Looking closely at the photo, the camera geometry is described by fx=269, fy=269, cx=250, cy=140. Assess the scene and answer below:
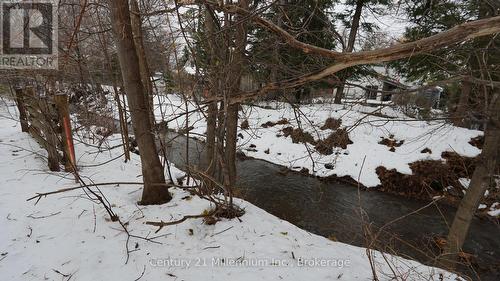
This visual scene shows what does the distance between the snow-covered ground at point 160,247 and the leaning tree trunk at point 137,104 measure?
22cm

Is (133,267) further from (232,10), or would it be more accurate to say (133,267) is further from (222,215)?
(232,10)

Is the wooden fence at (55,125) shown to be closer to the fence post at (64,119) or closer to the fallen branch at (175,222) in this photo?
the fence post at (64,119)

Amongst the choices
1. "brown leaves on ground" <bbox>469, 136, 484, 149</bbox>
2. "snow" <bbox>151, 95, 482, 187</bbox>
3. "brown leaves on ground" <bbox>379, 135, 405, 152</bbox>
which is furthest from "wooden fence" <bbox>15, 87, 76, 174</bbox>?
"brown leaves on ground" <bbox>469, 136, 484, 149</bbox>

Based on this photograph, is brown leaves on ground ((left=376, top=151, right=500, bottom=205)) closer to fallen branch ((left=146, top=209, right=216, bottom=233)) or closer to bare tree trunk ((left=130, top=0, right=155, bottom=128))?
fallen branch ((left=146, top=209, right=216, bottom=233))

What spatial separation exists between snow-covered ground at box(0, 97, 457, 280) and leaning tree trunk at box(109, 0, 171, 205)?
22 centimetres

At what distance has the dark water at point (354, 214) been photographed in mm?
5891

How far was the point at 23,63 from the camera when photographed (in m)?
7.28

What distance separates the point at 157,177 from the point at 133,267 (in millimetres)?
1211

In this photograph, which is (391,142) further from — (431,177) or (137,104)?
(137,104)

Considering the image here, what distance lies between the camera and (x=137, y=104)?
3088 millimetres

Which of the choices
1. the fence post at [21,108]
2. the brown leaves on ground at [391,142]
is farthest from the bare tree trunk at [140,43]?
the brown leaves on ground at [391,142]

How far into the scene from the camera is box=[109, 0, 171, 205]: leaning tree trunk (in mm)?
2832

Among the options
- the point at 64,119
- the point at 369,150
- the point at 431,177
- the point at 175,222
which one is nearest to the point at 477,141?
the point at 431,177

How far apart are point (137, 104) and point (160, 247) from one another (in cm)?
159
